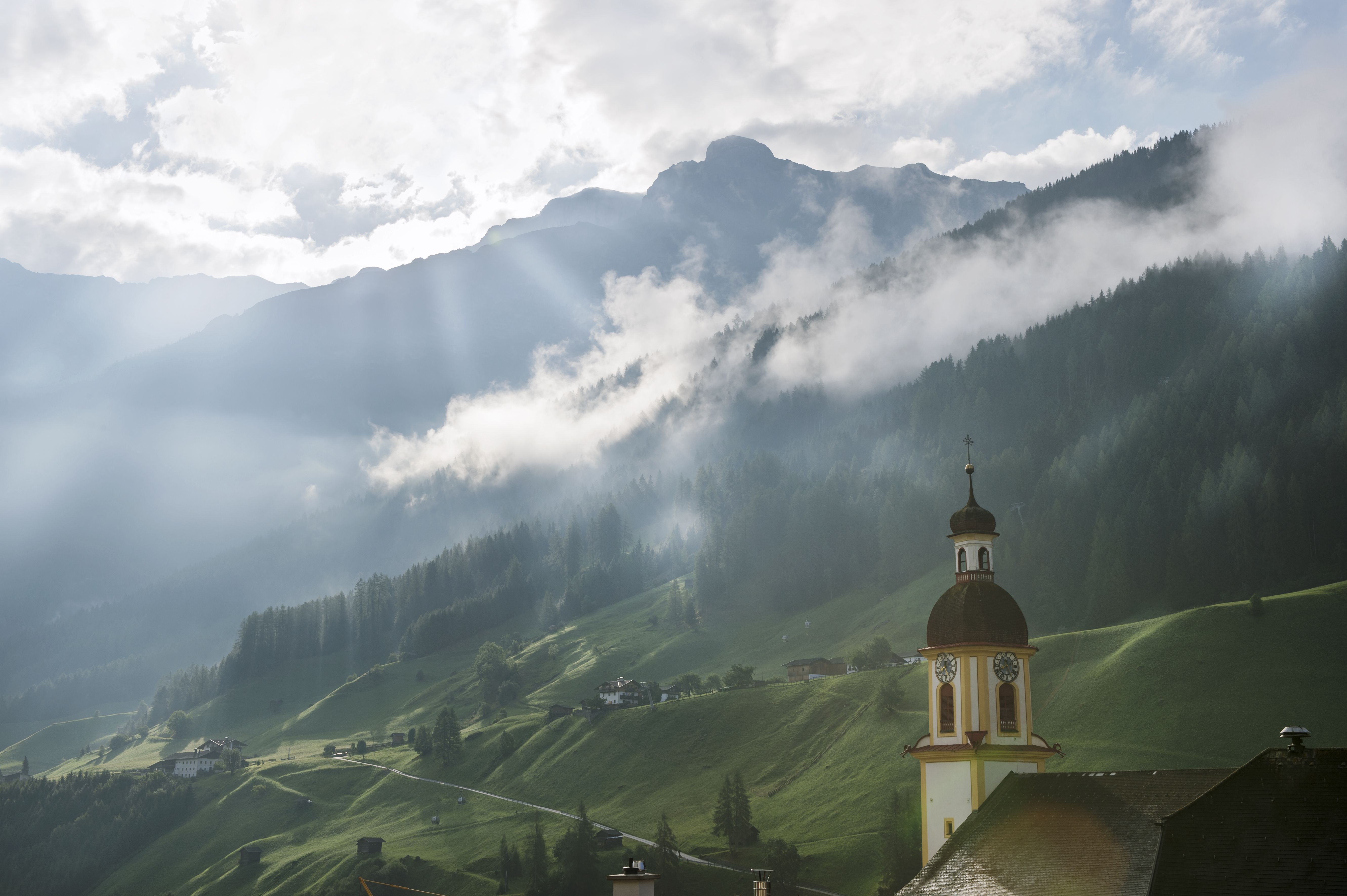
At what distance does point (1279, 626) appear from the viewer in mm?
139625

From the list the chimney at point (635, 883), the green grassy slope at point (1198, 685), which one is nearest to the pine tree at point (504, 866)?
the green grassy slope at point (1198, 685)

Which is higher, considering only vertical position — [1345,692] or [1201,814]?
[1201,814]

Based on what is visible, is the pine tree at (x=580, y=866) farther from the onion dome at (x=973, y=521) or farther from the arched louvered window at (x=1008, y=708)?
the onion dome at (x=973, y=521)

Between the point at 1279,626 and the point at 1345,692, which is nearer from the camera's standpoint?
the point at 1345,692

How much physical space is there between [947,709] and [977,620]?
16.0ft

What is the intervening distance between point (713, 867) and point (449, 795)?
78.7 m

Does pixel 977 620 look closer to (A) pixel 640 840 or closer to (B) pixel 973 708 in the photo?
(B) pixel 973 708

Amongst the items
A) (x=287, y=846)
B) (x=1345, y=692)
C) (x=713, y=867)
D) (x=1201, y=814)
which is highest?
(x=1201, y=814)

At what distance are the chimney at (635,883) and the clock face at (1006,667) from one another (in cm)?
3261

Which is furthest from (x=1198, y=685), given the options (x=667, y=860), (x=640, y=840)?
(x=640, y=840)

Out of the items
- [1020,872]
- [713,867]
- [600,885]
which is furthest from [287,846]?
[1020,872]

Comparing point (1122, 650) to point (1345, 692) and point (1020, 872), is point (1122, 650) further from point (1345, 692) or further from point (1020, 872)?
point (1020, 872)

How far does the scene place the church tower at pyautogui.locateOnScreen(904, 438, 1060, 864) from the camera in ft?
194

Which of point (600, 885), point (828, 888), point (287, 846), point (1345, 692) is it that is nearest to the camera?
point (828, 888)
